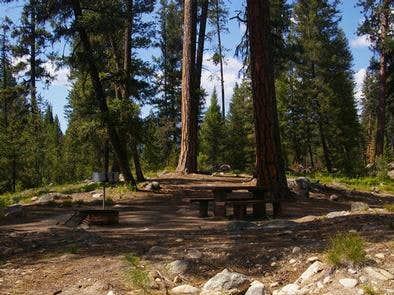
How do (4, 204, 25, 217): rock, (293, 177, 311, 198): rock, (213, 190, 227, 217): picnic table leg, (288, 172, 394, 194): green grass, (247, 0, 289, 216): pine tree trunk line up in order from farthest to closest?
(288, 172, 394, 194): green grass, (293, 177, 311, 198): rock, (4, 204, 25, 217): rock, (247, 0, 289, 216): pine tree trunk, (213, 190, 227, 217): picnic table leg

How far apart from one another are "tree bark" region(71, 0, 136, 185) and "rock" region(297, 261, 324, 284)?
10980 millimetres

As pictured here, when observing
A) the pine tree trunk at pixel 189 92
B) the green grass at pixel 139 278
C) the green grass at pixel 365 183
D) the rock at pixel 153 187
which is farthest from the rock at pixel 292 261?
the green grass at pixel 365 183

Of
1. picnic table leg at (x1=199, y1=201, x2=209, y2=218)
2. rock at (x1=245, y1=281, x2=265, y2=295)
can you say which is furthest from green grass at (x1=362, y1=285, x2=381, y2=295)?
picnic table leg at (x1=199, y1=201, x2=209, y2=218)


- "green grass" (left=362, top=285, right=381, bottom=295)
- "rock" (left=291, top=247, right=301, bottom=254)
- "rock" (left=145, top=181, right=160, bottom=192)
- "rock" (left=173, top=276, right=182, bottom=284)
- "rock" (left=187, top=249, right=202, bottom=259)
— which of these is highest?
"rock" (left=145, top=181, right=160, bottom=192)

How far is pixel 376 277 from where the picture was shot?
4.61 m

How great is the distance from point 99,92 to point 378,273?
1217 cm

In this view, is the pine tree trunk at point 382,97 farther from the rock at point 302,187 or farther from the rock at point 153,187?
the rock at point 153,187

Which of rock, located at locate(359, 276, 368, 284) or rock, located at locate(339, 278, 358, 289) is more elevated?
rock, located at locate(359, 276, 368, 284)

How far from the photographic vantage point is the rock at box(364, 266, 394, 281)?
459 centimetres

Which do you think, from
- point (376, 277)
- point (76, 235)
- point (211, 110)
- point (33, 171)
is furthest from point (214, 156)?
point (376, 277)

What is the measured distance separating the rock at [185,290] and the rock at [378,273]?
1656 millimetres

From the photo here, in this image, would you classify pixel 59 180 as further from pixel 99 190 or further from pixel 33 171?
pixel 99 190

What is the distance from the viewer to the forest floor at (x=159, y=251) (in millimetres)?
5312

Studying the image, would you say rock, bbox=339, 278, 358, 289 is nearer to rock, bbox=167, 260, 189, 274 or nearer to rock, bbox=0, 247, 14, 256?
rock, bbox=167, 260, 189, 274
